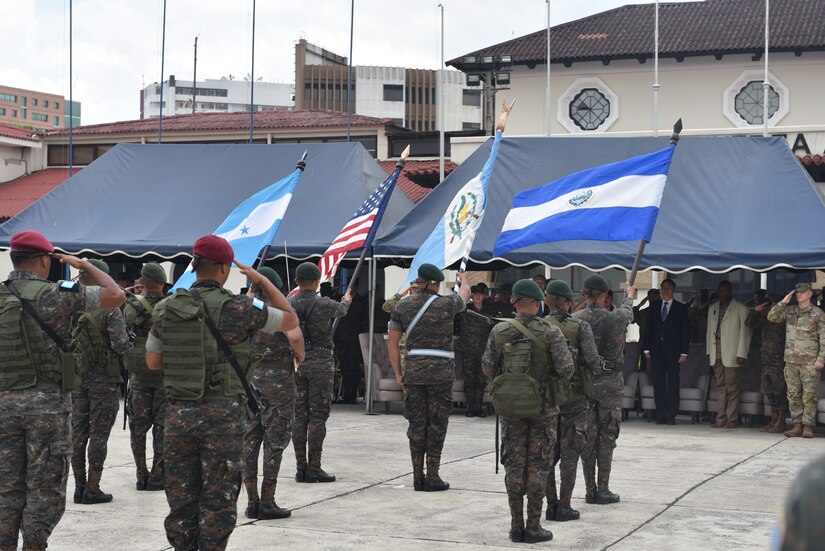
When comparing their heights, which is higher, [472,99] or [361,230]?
[472,99]

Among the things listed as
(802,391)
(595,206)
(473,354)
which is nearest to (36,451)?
(595,206)

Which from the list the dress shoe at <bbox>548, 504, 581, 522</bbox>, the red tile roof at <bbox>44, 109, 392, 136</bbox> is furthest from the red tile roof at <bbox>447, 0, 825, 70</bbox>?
the dress shoe at <bbox>548, 504, 581, 522</bbox>

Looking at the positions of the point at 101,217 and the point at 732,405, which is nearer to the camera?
the point at 732,405

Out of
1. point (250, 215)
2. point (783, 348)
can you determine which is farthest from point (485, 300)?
point (250, 215)

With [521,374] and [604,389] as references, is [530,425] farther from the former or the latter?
[604,389]

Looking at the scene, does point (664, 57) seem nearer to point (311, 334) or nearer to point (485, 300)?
point (485, 300)

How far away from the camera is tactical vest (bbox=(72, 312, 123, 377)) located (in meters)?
9.28

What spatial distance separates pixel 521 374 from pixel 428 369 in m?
2.28

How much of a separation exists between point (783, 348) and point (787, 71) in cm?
1933

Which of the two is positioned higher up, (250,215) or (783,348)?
(250,215)

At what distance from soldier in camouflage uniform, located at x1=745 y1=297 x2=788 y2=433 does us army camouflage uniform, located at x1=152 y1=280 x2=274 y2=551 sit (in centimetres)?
1065

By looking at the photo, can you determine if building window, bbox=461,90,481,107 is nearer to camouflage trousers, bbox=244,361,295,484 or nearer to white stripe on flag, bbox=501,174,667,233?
white stripe on flag, bbox=501,174,667,233

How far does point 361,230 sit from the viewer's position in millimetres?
13953

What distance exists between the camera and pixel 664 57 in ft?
108
